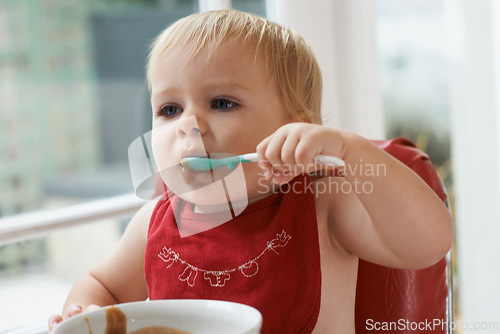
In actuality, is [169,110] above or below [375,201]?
above

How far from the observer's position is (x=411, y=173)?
73 cm

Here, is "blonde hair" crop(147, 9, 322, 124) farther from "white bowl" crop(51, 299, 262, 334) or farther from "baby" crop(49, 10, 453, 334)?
"white bowl" crop(51, 299, 262, 334)

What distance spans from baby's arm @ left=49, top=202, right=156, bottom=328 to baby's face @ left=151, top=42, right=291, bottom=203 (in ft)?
0.52

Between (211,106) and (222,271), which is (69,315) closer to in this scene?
(222,271)

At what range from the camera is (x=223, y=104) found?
2.68 feet

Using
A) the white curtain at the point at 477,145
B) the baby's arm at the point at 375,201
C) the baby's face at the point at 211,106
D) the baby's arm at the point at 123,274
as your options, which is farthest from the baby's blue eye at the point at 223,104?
the white curtain at the point at 477,145

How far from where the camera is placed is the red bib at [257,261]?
0.79 m

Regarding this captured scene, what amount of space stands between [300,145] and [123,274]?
0.42 m

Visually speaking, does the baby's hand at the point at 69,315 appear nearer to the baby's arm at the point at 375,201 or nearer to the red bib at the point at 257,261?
the red bib at the point at 257,261

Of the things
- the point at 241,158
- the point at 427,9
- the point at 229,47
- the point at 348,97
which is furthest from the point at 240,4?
the point at 427,9

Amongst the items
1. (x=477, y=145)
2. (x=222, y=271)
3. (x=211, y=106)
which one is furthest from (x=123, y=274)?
(x=477, y=145)

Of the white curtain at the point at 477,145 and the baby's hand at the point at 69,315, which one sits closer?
the baby's hand at the point at 69,315

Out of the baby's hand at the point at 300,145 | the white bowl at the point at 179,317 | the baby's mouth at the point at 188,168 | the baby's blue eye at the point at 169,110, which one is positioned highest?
the baby's blue eye at the point at 169,110

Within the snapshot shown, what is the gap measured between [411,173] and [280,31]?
0.30 meters
